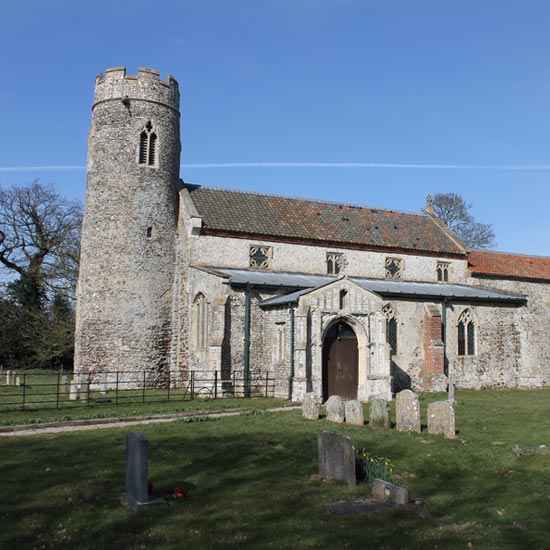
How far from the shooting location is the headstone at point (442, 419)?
1438 centimetres

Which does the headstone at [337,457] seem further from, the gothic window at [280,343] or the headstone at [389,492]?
the gothic window at [280,343]

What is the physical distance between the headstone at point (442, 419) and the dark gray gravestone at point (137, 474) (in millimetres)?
7656

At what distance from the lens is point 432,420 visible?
1484 cm

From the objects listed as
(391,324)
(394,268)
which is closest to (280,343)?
(391,324)

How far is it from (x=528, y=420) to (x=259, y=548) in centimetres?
1233

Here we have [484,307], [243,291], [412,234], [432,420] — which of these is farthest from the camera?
[412,234]

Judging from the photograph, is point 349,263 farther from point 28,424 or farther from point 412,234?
point 28,424

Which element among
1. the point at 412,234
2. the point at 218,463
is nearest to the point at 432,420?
the point at 218,463

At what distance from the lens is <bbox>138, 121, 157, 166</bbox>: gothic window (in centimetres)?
2758

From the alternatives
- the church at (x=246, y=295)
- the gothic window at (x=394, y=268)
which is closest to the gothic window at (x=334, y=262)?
the church at (x=246, y=295)

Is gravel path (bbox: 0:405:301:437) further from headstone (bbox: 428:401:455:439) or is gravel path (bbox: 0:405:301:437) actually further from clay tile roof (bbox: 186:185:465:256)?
clay tile roof (bbox: 186:185:465:256)

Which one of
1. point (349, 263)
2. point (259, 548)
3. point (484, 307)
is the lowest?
point (259, 548)

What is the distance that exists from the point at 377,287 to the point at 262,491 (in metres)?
19.0

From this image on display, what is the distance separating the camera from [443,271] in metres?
32.9
